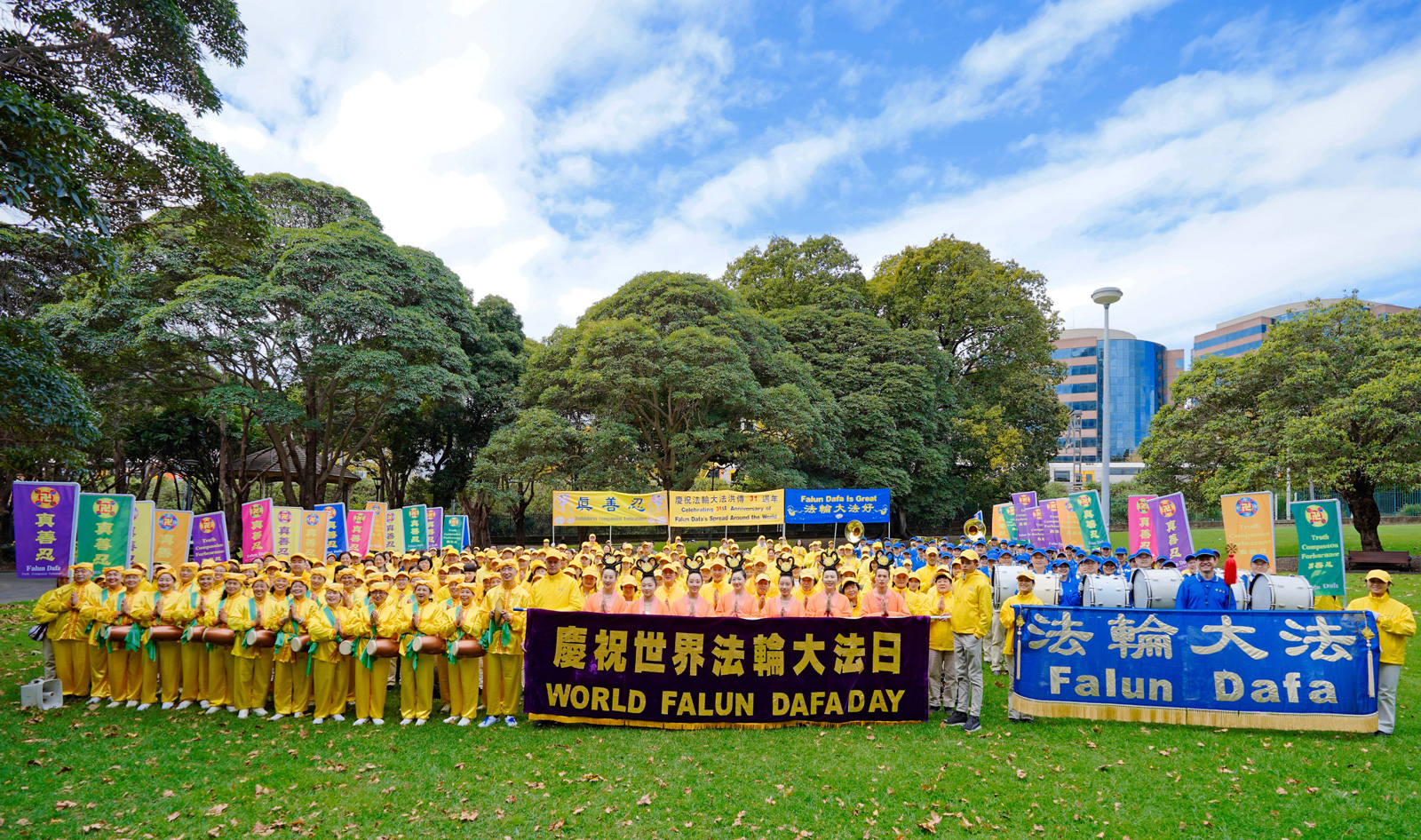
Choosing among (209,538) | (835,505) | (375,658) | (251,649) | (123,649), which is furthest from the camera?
(835,505)

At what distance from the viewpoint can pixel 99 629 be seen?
8.52 m

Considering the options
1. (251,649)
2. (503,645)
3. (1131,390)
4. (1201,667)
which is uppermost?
(1131,390)

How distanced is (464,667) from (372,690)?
1039 mm

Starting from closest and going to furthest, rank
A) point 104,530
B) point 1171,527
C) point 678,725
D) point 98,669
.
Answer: point 678,725, point 98,669, point 104,530, point 1171,527

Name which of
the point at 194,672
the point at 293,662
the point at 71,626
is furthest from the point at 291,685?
the point at 71,626

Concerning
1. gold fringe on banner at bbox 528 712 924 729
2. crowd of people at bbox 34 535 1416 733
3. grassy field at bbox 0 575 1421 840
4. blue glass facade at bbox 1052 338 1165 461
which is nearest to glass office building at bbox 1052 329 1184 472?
blue glass facade at bbox 1052 338 1165 461

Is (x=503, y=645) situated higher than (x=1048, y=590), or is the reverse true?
(x=1048, y=590)

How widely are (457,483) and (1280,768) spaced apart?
3145cm

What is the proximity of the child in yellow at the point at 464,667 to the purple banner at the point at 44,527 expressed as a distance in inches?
259

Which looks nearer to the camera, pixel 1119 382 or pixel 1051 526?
pixel 1051 526

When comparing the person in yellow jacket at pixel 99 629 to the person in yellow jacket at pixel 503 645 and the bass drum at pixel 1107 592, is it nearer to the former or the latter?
the person in yellow jacket at pixel 503 645

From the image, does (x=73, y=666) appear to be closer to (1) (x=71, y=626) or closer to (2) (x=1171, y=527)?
(1) (x=71, y=626)

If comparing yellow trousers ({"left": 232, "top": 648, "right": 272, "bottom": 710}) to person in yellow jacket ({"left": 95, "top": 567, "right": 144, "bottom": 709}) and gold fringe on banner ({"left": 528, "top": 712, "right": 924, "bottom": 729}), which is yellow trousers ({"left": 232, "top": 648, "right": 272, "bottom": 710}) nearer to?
person in yellow jacket ({"left": 95, "top": 567, "right": 144, "bottom": 709})

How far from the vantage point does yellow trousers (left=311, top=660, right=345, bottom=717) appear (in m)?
8.09
